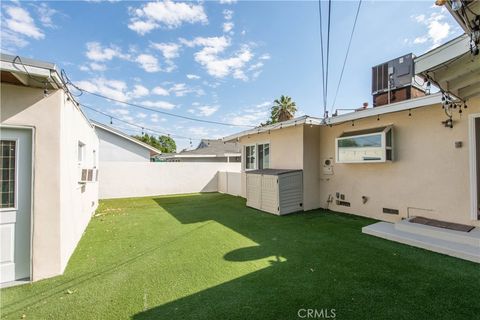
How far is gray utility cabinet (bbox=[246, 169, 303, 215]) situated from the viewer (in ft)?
21.7

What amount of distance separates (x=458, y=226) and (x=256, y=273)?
4.11 m

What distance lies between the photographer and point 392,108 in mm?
4965

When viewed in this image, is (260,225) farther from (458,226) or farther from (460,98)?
(460,98)

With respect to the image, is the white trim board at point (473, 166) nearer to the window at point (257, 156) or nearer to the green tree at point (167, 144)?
the window at point (257, 156)

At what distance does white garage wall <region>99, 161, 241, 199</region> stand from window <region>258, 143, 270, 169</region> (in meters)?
4.31

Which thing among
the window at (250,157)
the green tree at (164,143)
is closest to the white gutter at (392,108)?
the window at (250,157)

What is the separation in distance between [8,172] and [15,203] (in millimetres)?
417

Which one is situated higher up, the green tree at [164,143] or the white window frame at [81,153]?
the green tree at [164,143]

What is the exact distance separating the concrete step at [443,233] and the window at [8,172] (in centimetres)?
661

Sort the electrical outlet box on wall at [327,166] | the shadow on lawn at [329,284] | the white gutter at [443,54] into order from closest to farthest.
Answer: the shadow on lawn at [329,284], the white gutter at [443,54], the electrical outlet box on wall at [327,166]

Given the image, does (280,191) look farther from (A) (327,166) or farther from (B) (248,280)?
(B) (248,280)

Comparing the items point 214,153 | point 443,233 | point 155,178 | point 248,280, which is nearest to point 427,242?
point 443,233

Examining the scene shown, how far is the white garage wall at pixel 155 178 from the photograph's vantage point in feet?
33.9

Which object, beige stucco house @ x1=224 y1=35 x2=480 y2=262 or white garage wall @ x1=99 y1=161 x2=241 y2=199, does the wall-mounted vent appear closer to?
beige stucco house @ x1=224 y1=35 x2=480 y2=262
